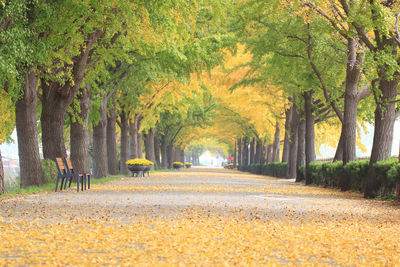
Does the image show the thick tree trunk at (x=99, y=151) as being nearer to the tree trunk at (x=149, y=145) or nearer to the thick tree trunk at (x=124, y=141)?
the thick tree trunk at (x=124, y=141)

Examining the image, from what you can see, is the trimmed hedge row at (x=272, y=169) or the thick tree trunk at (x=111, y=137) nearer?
the thick tree trunk at (x=111, y=137)

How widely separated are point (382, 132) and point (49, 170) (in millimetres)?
10540

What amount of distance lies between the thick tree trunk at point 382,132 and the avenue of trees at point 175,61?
1.3 inches

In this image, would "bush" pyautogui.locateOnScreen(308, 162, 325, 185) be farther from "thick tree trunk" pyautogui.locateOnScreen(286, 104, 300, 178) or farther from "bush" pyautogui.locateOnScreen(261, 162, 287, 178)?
"bush" pyautogui.locateOnScreen(261, 162, 287, 178)

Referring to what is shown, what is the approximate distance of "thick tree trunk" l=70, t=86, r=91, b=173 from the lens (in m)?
23.5

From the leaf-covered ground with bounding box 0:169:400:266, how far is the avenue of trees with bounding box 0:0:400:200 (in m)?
4.41

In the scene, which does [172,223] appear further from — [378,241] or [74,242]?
[378,241]

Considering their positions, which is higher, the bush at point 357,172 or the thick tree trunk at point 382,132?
the thick tree trunk at point 382,132

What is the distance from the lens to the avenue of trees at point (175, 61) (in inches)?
594

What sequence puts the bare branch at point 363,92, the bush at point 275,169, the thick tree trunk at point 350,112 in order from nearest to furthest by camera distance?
the thick tree trunk at point 350,112 < the bare branch at point 363,92 < the bush at point 275,169

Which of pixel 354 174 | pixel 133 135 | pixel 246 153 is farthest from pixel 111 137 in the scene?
pixel 246 153

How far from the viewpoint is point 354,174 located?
1998cm

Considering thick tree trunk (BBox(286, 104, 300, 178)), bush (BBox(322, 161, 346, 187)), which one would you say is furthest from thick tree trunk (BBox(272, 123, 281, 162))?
bush (BBox(322, 161, 346, 187))

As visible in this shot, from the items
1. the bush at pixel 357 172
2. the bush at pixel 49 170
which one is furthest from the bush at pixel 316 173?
the bush at pixel 49 170
